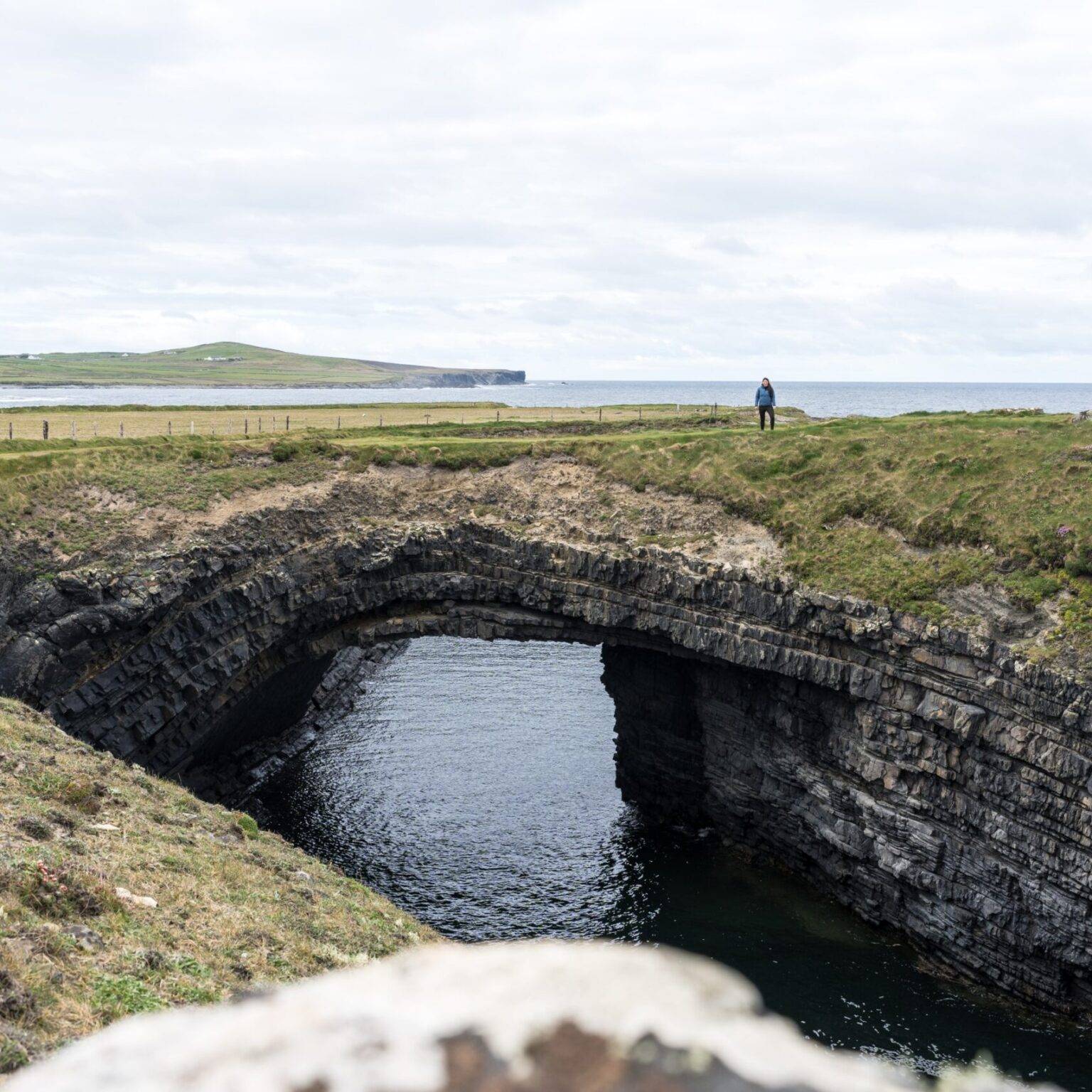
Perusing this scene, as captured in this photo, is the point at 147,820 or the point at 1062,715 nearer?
the point at 147,820

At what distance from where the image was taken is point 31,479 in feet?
160

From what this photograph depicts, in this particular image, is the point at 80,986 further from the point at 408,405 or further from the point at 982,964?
the point at 408,405

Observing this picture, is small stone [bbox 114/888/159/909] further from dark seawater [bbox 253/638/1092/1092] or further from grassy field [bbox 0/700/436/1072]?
dark seawater [bbox 253/638/1092/1092]

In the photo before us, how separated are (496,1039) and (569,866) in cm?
4638

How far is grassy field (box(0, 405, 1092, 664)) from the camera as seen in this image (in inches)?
1576

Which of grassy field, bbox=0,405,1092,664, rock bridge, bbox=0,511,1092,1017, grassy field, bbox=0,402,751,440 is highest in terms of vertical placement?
grassy field, bbox=0,402,751,440

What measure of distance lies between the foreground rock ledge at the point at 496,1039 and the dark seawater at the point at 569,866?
33.7 m

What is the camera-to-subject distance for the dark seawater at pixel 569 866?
35469 millimetres

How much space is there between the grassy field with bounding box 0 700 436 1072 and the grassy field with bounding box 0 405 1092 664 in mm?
21054

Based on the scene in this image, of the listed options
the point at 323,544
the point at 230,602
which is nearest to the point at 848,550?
the point at 323,544

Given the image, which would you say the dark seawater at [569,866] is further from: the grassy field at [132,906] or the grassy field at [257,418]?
the grassy field at [257,418]

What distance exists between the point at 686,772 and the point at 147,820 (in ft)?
103

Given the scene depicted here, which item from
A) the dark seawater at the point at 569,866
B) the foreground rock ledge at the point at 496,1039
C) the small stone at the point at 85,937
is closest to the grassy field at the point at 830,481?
the dark seawater at the point at 569,866

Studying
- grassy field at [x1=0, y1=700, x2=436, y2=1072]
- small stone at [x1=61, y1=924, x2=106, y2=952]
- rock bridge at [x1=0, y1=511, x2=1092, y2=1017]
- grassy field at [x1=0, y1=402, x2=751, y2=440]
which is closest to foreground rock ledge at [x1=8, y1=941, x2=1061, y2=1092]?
grassy field at [x1=0, y1=700, x2=436, y2=1072]
